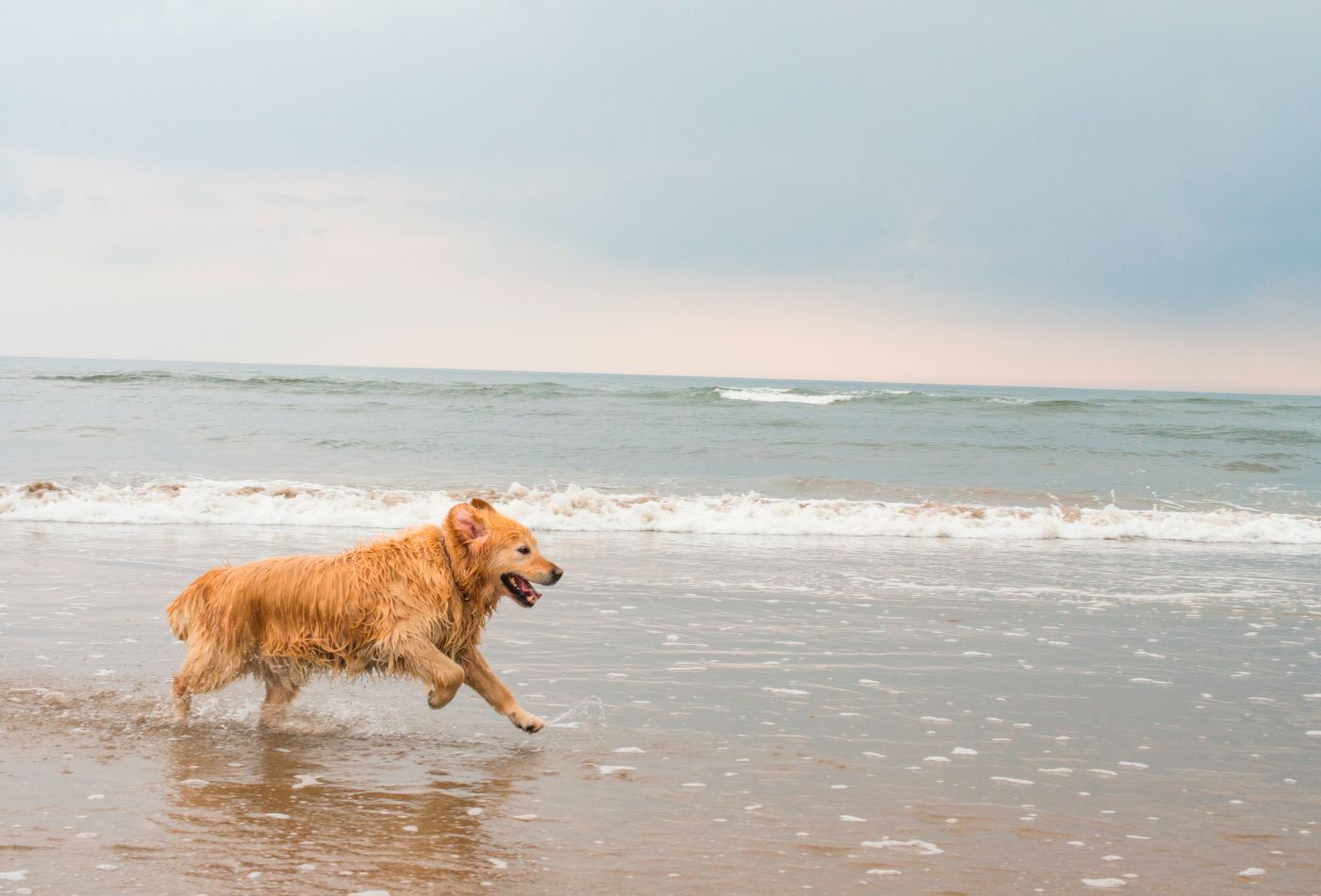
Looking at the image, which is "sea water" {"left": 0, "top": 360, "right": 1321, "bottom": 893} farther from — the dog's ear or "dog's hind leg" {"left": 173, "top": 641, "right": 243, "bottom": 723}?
the dog's ear

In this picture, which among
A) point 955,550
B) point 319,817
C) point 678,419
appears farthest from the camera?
point 678,419

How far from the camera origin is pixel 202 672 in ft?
17.5

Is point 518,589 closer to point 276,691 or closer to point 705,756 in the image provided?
point 705,756

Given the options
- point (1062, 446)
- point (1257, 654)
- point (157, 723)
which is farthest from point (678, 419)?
point (157, 723)

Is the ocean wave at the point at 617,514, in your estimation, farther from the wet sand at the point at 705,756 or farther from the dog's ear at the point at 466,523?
the dog's ear at the point at 466,523

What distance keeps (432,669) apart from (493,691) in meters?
0.37

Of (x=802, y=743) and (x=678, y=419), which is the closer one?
(x=802, y=743)

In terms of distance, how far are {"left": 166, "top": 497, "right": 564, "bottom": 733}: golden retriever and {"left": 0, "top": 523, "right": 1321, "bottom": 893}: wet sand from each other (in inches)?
12.5

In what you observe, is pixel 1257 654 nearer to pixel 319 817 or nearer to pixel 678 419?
pixel 319 817

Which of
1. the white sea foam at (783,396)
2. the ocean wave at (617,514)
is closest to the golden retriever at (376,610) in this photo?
the ocean wave at (617,514)

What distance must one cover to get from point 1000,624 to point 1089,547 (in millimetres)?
6089

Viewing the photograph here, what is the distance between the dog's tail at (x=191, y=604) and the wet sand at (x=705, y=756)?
0.48 meters

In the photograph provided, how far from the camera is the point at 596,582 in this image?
9875mm

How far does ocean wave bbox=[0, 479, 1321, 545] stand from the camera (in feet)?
47.3
